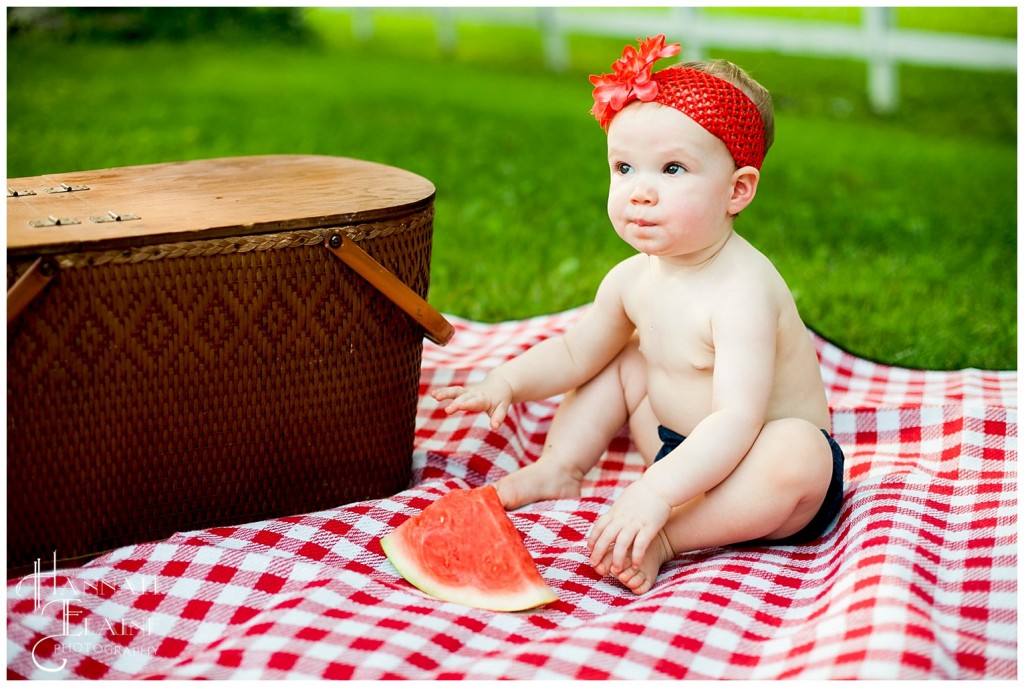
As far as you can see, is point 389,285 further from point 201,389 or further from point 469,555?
point 469,555

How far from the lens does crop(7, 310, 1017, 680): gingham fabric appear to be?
5.92 feet

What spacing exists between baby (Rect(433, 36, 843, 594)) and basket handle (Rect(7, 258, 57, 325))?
0.79 m

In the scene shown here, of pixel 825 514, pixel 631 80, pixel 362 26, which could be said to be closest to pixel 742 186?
pixel 631 80

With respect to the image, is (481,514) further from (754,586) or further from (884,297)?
(884,297)

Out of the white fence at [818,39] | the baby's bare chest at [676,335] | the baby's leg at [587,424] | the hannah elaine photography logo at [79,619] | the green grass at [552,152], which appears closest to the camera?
the hannah elaine photography logo at [79,619]

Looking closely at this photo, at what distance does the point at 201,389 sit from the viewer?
225 centimetres

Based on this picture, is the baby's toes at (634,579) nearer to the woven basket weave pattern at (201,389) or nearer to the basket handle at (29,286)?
the woven basket weave pattern at (201,389)

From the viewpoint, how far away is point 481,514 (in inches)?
86.5

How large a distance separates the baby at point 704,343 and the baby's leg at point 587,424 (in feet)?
0.43

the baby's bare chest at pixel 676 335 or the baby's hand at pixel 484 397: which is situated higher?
the baby's bare chest at pixel 676 335

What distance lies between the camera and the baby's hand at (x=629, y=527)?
207 cm

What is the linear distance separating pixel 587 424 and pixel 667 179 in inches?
25.2

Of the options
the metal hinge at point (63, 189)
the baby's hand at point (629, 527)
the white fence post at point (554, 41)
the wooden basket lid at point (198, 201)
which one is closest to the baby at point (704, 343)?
the baby's hand at point (629, 527)

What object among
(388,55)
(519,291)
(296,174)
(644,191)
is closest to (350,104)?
(388,55)
